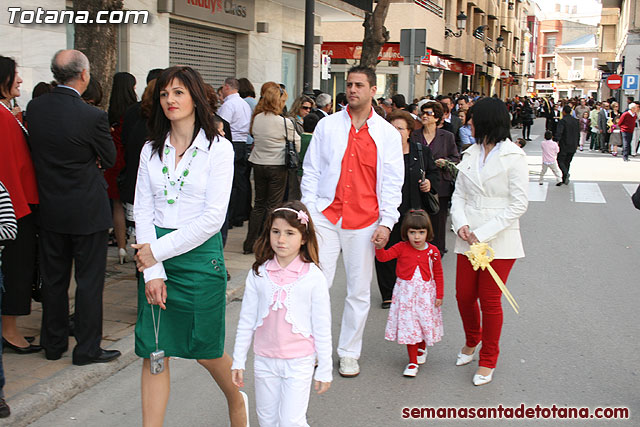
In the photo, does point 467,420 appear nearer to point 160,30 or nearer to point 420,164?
point 420,164

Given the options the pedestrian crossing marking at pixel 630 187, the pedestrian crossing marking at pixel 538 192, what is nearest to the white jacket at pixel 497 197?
the pedestrian crossing marking at pixel 538 192

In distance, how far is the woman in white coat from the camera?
15.9ft

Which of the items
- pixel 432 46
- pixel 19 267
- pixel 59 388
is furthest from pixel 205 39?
pixel 432 46

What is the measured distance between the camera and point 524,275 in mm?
8336

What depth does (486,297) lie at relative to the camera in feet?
16.3

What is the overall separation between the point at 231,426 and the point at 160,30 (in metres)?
9.73

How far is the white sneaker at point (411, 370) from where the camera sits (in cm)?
512

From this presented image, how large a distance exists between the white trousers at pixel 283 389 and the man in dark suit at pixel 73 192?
5.78 feet

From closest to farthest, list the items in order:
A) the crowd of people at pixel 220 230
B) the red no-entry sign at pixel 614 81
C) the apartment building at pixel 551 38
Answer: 1. the crowd of people at pixel 220 230
2. the red no-entry sign at pixel 614 81
3. the apartment building at pixel 551 38

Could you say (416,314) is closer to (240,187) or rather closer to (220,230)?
(220,230)

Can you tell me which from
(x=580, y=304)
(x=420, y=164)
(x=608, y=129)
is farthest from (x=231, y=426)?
(x=608, y=129)

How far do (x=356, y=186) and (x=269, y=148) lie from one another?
12.3 feet

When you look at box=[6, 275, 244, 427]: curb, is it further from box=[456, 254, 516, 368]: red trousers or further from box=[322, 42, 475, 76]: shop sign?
box=[322, 42, 475, 76]: shop sign

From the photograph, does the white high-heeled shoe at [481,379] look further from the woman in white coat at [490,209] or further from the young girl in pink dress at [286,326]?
the young girl in pink dress at [286,326]
